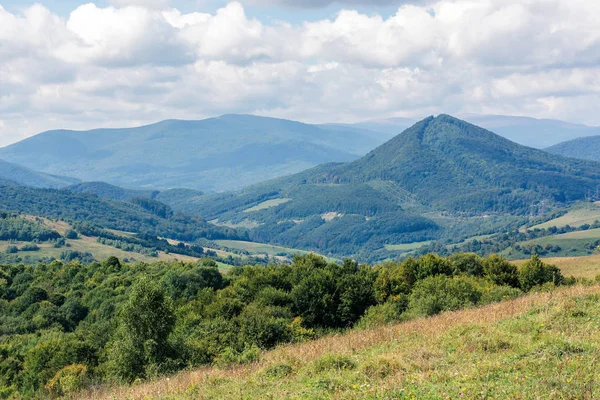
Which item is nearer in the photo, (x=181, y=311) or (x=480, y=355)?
(x=480, y=355)

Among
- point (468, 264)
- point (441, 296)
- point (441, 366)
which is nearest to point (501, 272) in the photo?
point (468, 264)

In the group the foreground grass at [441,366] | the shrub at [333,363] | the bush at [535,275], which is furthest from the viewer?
the bush at [535,275]

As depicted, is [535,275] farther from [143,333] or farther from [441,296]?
[143,333]

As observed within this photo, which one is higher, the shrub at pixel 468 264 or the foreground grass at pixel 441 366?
the foreground grass at pixel 441 366

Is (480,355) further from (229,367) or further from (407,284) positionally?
(407,284)

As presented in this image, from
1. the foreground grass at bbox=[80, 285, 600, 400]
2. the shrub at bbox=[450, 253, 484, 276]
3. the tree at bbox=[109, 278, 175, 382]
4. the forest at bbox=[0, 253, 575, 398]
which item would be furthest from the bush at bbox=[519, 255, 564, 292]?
the tree at bbox=[109, 278, 175, 382]

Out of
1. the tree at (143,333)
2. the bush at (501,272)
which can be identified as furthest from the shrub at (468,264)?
the tree at (143,333)

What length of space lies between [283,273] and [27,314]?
1366 inches

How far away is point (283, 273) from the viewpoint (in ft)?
173

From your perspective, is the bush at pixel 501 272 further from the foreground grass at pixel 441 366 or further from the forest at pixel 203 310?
the foreground grass at pixel 441 366

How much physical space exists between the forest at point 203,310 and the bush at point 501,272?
110 mm

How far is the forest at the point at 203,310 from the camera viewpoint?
2583 centimetres

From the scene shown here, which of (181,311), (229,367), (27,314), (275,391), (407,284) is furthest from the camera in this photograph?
(27,314)

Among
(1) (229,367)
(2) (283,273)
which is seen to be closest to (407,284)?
(2) (283,273)
